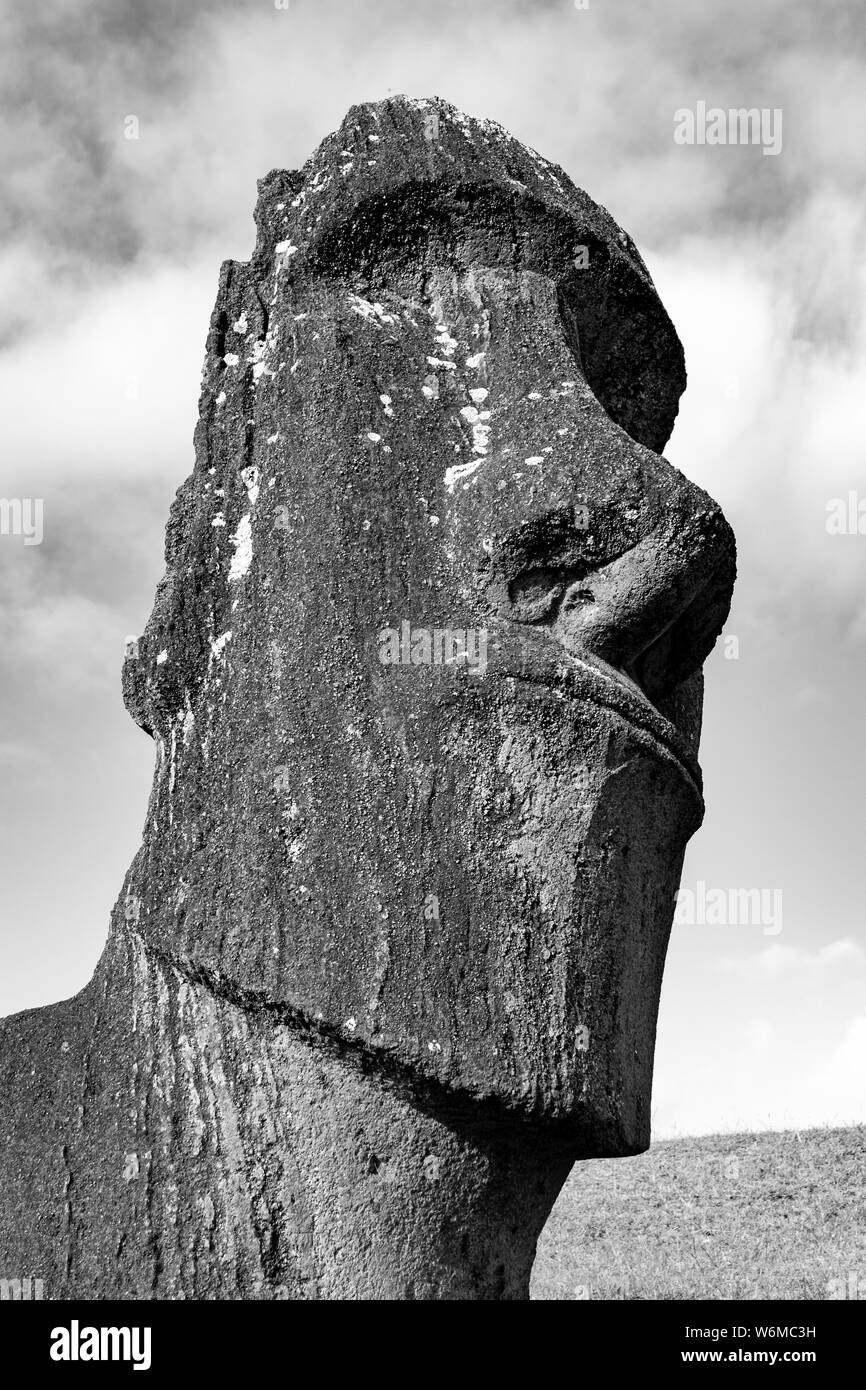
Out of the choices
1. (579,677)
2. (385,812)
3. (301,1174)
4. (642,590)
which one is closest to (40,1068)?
(301,1174)

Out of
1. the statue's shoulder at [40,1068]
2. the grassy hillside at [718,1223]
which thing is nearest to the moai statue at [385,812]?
the statue's shoulder at [40,1068]

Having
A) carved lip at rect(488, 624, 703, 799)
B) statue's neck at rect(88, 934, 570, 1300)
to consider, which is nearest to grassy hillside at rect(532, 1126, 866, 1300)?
statue's neck at rect(88, 934, 570, 1300)

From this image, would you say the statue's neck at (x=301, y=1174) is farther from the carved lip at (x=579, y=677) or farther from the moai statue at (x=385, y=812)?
the carved lip at (x=579, y=677)

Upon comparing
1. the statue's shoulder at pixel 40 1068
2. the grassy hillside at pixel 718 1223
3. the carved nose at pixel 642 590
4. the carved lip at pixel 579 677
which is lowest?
the grassy hillside at pixel 718 1223

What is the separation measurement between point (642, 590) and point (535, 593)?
26cm

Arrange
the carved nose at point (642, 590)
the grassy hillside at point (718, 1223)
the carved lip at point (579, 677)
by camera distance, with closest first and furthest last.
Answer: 1. the carved lip at point (579, 677)
2. the carved nose at point (642, 590)
3. the grassy hillside at point (718, 1223)

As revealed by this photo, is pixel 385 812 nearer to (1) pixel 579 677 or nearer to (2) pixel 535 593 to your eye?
(1) pixel 579 677

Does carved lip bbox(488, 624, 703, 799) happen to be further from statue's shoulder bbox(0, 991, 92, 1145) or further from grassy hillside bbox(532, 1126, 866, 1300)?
grassy hillside bbox(532, 1126, 866, 1300)

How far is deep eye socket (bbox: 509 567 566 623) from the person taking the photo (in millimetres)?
3471

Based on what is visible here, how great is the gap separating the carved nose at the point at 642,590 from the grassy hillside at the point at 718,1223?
207 inches

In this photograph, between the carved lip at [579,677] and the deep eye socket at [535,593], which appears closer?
the carved lip at [579,677]

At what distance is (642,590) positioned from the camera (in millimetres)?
3438

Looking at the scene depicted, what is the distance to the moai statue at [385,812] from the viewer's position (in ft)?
10.3

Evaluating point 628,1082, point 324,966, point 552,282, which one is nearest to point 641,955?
point 628,1082
